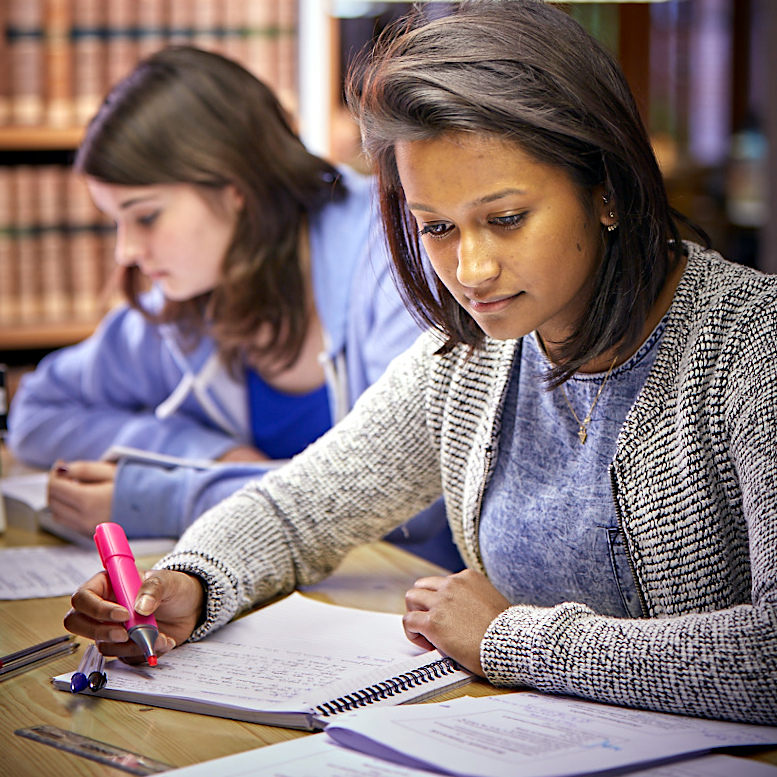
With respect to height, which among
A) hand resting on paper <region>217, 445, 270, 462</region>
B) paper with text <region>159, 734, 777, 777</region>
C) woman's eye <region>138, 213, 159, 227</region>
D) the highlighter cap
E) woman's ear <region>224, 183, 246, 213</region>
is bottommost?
hand resting on paper <region>217, 445, 270, 462</region>

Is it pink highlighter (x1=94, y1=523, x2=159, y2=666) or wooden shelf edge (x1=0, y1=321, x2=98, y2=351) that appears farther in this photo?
wooden shelf edge (x1=0, y1=321, x2=98, y2=351)

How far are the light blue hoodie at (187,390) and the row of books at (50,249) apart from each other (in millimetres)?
489

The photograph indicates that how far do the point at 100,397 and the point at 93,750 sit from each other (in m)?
1.22

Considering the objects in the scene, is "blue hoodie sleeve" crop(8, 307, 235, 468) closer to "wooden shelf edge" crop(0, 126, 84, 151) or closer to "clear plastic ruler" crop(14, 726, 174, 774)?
"wooden shelf edge" crop(0, 126, 84, 151)

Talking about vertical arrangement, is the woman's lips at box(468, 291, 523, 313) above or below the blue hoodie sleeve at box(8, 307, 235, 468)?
above

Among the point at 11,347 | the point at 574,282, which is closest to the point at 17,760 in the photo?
the point at 574,282

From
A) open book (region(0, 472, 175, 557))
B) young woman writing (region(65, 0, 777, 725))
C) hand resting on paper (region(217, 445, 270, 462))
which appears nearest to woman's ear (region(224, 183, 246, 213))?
hand resting on paper (region(217, 445, 270, 462))

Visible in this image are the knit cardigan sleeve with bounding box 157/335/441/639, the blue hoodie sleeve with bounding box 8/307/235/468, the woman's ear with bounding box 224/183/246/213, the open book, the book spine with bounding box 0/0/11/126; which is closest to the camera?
the knit cardigan sleeve with bounding box 157/335/441/639

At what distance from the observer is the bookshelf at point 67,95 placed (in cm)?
241

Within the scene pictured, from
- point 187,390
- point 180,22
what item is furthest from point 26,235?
point 187,390

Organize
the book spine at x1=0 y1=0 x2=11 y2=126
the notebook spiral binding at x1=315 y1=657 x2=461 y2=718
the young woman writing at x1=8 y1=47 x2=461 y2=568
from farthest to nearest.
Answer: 1. the book spine at x1=0 y1=0 x2=11 y2=126
2. the young woman writing at x1=8 y1=47 x2=461 y2=568
3. the notebook spiral binding at x1=315 y1=657 x2=461 y2=718

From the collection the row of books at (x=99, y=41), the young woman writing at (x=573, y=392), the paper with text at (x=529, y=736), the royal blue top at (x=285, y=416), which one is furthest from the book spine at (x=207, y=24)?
the paper with text at (x=529, y=736)

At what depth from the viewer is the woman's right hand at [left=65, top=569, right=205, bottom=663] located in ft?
3.35

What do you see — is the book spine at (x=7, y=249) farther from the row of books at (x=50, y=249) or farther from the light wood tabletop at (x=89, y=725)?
the light wood tabletop at (x=89, y=725)
